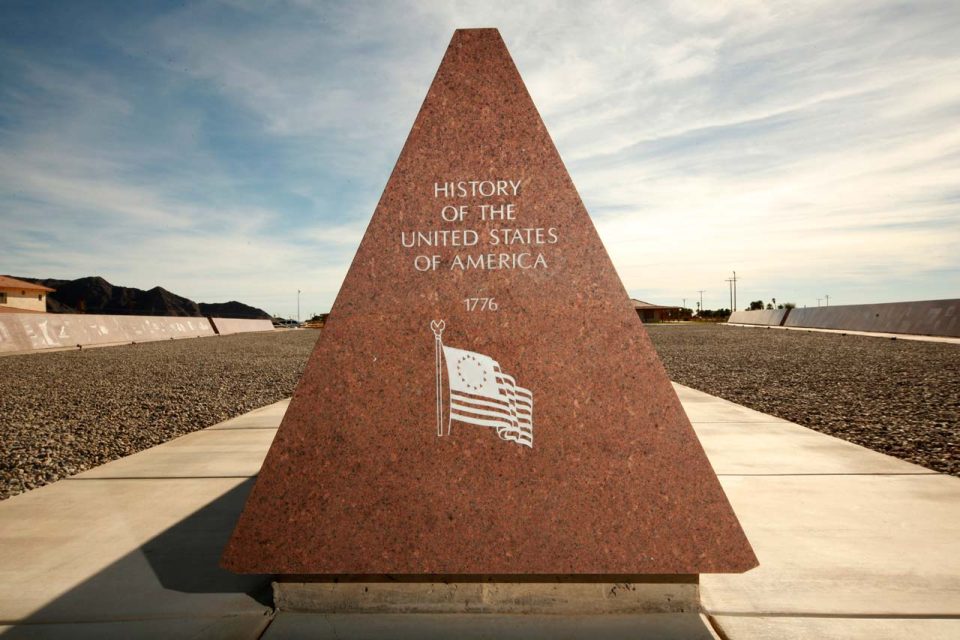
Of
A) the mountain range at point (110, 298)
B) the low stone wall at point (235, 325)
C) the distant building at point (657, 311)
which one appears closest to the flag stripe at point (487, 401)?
the low stone wall at point (235, 325)

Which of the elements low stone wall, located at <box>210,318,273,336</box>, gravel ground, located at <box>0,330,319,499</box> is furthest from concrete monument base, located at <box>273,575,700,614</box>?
low stone wall, located at <box>210,318,273,336</box>

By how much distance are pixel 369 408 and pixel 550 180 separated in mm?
1436

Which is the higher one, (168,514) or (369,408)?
(369,408)

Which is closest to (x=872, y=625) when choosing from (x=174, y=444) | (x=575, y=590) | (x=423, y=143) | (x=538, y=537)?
(x=575, y=590)

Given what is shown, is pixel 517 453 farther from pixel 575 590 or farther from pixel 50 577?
pixel 50 577

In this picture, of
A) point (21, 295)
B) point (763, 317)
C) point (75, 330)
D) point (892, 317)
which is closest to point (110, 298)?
point (21, 295)

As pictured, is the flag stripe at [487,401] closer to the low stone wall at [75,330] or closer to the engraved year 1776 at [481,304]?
the engraved year 1776 at [481,304]

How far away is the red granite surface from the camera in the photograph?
7.82 feet

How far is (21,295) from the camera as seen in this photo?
2389 inches

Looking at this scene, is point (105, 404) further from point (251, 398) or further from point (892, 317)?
point (892, 317)

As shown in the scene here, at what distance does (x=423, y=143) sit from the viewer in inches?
105

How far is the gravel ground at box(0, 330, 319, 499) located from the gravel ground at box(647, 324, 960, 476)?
25.6 ft

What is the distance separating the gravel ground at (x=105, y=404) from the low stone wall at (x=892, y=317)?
26844 millimetres

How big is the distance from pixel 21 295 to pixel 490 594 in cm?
7917
